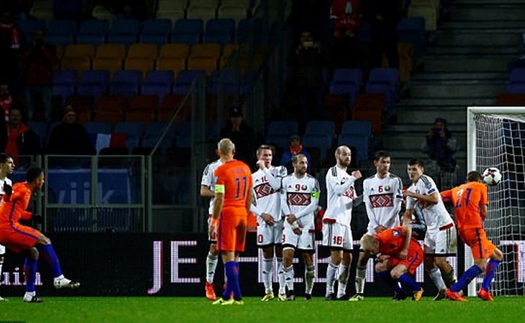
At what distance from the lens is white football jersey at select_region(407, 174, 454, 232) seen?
21094mm

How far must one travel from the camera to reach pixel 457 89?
2816cm

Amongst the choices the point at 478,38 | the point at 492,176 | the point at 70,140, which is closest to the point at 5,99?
the point at 70,140

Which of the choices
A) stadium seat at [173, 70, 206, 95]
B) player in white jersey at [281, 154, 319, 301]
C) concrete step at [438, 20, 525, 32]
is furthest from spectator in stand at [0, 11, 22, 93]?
player in white jersey at [281, 154, 319, 301]

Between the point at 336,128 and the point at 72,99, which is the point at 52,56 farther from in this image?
the point at 336,128

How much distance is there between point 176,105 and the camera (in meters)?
27.7

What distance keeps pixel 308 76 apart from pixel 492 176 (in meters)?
6.20

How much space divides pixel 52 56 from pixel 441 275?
9.86m

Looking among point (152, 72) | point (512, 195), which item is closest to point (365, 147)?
point (512, 195)

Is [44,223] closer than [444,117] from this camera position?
Yes

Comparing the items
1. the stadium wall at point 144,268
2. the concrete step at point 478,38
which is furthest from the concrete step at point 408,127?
the stadium wall at point 144,268

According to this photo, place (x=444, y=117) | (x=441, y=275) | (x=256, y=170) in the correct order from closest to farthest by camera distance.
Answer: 1. (x=441, y=275)
2. (x=256, y=170)
3. (x=444, y=117)

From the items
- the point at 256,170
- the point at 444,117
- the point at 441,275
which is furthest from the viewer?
the point at 444,117

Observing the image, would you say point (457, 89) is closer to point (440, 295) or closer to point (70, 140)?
point (70, 140)

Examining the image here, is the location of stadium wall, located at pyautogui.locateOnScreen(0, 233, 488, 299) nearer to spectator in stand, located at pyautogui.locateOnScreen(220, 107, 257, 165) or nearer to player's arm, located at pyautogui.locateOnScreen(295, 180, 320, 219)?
spectator in stand, located at pyautogui.locateOnScreen(220, 107, 257, 165)
